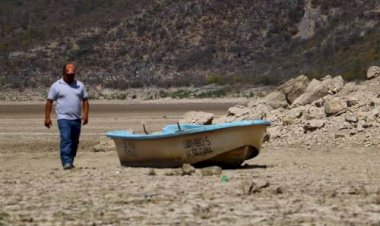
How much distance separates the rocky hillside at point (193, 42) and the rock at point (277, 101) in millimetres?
26206

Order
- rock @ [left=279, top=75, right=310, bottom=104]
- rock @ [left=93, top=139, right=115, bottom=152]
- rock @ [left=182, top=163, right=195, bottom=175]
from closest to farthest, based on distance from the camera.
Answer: rock @ [left=182, top=163, right=195, bottom=175]
rock @ [left=93, top=139, right=115, bottom=152]
rock @ [left=279, top=75, right=310, bottom=104]

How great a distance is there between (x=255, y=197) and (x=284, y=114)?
953 centimetres

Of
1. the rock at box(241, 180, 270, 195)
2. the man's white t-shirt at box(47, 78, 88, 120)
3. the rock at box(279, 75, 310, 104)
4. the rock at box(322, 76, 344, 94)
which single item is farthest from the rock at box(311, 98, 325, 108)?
the rock at box(241, 180, 270, 195)

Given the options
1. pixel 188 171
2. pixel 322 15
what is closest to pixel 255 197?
pixel 188 171

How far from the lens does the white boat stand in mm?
12305

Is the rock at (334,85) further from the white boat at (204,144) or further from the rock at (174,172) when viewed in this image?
the rock at (174,172)

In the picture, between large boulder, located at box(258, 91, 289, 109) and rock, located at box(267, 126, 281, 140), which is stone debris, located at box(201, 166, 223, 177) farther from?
large boulder, located at box(258, 91, 289, 109)

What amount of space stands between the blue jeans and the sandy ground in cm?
35

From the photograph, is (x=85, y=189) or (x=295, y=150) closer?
(x=85, y=189)

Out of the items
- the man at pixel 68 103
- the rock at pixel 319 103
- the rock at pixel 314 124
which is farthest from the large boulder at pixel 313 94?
the man at pixel 68 103

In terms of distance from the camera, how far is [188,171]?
11.8 m

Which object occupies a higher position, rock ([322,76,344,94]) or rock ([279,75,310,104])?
rock ([322,76,344,94])

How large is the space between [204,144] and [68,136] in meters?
1.96

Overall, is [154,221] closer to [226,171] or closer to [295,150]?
[226,171]
